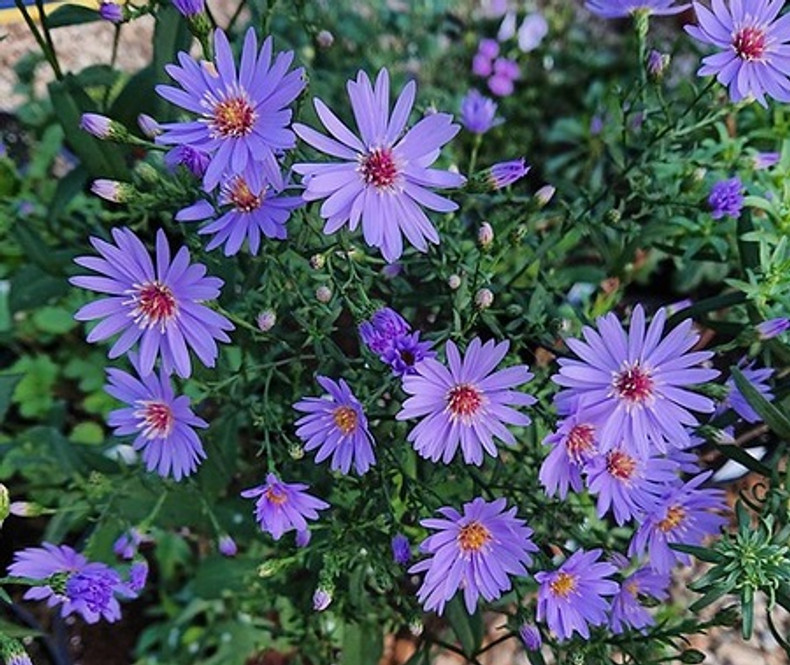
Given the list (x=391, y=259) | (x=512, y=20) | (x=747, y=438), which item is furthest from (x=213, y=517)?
(x=512, y=20)

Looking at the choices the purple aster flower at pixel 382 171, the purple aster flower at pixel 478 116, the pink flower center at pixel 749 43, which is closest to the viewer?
the purple aster flower at pixel 382 171

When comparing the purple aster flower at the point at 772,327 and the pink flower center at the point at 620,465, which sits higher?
the purple aster flower at the point at 772,327

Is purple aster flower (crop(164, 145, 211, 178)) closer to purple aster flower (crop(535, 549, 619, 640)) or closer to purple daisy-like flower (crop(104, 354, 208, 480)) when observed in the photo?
purple daisy-like flower (crop(104, 354, 208, 480))

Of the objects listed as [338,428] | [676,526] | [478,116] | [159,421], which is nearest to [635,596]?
[676,526]

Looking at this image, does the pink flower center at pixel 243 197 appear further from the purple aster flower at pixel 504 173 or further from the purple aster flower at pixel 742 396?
the purple aster flower at pixel 742 396

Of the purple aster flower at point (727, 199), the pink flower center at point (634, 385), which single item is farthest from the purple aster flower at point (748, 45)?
the pink flower center at point (634, 385)

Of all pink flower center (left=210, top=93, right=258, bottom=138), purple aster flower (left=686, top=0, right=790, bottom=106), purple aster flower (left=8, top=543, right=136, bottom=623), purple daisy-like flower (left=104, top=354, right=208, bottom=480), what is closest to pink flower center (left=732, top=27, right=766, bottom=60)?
purple aster flower (left=686, top=0, right=790, bottom=106)

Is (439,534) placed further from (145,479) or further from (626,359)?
(145,479)
